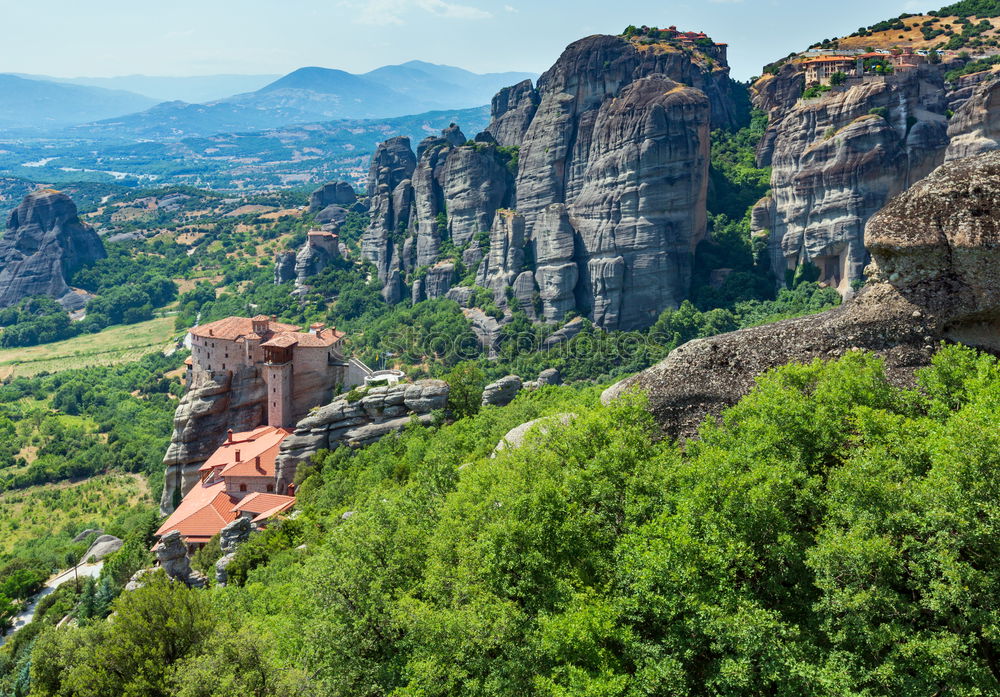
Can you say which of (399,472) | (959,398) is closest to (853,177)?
(399,472)

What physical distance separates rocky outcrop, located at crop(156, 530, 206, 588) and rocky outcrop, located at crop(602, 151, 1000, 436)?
28.4 metres

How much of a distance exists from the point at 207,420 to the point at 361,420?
15.6 metres

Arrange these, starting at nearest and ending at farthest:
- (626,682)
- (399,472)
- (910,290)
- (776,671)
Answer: (776,671) < (626,682) < (910,290) < (399,472)

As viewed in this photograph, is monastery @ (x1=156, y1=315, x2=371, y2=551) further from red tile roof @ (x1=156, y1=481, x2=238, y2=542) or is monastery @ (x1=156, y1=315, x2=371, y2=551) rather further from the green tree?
the green tree

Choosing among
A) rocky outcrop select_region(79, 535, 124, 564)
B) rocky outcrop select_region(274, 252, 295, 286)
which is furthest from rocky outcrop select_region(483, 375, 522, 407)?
rocky outcrop select_region(274, 252, 295, 286)

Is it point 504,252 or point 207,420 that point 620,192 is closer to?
point 504,252

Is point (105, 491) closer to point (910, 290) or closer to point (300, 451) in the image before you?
point (300, 451)

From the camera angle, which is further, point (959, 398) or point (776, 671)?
point (959, 398)

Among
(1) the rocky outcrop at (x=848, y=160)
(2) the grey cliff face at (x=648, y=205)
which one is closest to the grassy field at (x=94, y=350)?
(2) the grey cliff face at (x=648, y=205)

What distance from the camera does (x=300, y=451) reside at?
48.6m

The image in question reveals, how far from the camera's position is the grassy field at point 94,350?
114188mm

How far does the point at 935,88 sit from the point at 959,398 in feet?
243

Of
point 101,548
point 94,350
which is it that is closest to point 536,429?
point 101,548

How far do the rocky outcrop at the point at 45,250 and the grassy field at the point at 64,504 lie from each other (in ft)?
261
